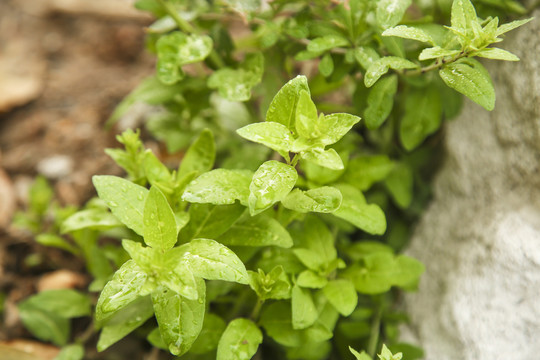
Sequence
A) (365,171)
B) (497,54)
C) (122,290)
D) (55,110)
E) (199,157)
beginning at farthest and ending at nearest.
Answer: (55,110)
(365,171)
(199,157)
(497,54)
(122,290)

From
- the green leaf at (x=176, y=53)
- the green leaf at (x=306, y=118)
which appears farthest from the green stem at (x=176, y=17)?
the green leaf at (x=306, y=118)

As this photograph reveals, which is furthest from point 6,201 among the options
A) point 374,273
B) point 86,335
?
point 374,273

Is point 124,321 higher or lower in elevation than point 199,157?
lower

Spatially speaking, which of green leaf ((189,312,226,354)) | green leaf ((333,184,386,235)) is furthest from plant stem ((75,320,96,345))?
green leaf ((333,184,386,235))

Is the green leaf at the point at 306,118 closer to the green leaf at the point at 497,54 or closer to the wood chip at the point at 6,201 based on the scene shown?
the green leaf at the point at 497,54

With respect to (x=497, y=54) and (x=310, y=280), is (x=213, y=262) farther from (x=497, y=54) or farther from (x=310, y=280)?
(x=497, y=54)

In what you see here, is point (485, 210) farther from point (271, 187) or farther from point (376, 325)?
point (271, 187)

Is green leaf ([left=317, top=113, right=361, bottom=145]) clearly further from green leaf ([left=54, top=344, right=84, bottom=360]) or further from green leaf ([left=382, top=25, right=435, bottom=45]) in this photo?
green leaf ([left=54, top=344, right=84, bottom=360])

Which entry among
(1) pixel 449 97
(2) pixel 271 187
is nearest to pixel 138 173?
(2) pixel 271 187
